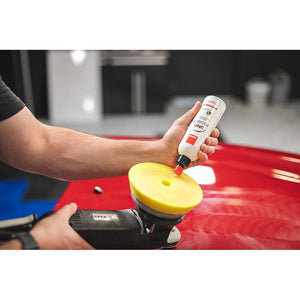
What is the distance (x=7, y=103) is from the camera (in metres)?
1.04

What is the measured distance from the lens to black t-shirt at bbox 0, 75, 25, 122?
40.4 inches

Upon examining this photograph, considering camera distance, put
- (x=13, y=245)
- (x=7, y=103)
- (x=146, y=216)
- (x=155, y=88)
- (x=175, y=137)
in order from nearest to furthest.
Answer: (x=13, y=245) < (x=146, y=216) < (x=7, y=103) < (x=175, y=137) < (x=155, y=88)

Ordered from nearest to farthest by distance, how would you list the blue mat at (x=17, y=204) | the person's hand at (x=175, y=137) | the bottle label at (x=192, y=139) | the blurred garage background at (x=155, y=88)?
the bottle label at (x=192, y=139) < the person's hand at (x=175, y=137) < the blue mat at (x=17, y=204) < the blurred garage background at (x=155, y=88)

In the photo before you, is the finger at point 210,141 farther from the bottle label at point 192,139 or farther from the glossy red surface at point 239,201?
the glossy red surface at point 239,201

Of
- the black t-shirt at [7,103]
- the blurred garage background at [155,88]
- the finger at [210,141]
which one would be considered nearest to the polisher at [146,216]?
the finger at [210,141]

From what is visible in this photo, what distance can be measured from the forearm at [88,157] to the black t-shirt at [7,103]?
148 mm

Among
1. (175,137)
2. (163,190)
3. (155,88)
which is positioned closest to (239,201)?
(175,137)

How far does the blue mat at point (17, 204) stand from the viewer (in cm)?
143

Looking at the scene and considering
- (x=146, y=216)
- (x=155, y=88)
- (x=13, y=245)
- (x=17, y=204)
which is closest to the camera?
(x=13, y=245)

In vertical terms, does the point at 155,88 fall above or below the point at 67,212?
below

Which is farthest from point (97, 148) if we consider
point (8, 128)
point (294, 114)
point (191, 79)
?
point (191, 79)

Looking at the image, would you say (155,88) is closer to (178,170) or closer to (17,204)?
(17,204)

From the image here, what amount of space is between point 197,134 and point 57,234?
1.30 ft

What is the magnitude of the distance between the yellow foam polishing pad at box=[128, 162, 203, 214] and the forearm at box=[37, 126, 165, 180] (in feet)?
0.61
